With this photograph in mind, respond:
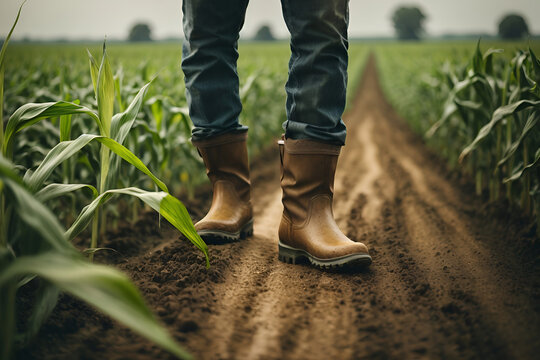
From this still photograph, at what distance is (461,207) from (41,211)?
2.30m

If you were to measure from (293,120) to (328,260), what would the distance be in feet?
1.68

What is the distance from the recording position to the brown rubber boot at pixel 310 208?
141 cm

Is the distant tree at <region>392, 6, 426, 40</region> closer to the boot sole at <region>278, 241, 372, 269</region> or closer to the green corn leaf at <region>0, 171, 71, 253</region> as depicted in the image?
the boot sole at <region>278, 241, 372, 269</region>

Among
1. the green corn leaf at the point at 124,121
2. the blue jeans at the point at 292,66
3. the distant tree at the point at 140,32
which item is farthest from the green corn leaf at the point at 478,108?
the distant tree at the point at 140,32

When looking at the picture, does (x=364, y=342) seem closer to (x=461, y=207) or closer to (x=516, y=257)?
(x=516, y=257)

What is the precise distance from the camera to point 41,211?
75 centimetres

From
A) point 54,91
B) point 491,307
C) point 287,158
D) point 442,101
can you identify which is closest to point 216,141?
point 287,158

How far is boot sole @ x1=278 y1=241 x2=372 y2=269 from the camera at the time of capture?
1.37 m

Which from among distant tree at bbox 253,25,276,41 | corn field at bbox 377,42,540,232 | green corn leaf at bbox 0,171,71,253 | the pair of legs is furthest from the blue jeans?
distant tree at bbox 253,25,276,41

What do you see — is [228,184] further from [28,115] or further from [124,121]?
[28,115]

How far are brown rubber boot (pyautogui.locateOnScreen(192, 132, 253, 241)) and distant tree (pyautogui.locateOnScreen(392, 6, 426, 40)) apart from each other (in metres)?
72.6

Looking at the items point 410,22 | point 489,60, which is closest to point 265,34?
point 410,22

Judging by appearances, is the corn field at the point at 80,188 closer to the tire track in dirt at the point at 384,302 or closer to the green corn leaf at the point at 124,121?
the green corn leaf at the point at 124,121

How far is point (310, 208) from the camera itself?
150 centimetres
